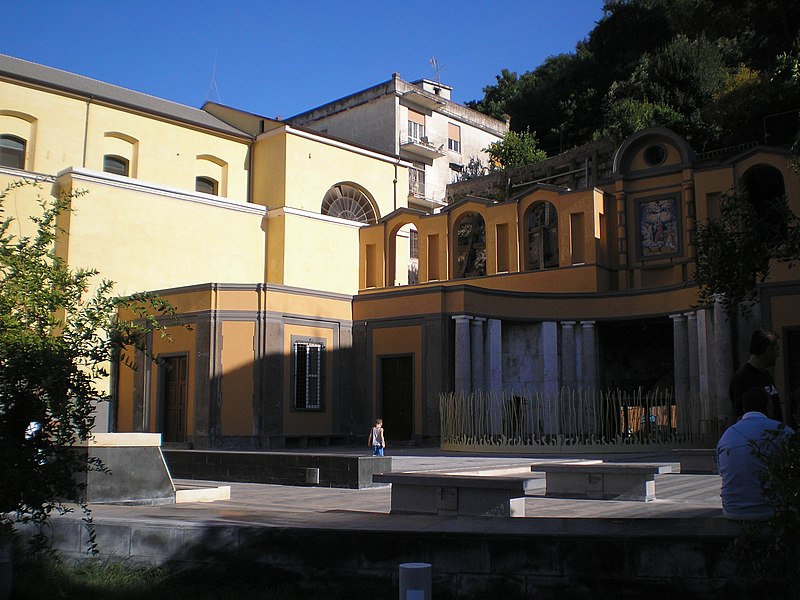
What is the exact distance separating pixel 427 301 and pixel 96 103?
15.9 meters

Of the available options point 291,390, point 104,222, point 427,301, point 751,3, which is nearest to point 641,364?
point 427,301

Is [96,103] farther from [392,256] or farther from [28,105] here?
[392,256]

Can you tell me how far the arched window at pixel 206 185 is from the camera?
36.2m

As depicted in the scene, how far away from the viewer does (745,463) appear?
650cm

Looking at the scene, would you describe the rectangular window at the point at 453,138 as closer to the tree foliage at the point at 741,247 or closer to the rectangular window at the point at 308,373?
the rectangular window at the point at 308,373

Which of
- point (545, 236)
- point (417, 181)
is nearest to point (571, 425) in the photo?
point (545, 236)

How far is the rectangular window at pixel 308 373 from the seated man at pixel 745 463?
68.2ft

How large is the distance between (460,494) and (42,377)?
4.68 m

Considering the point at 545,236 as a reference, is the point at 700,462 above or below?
below

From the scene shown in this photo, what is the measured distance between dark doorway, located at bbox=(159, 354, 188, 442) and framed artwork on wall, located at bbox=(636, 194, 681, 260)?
17315mm

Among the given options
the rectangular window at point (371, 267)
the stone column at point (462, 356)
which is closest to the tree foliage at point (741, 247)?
the stone column at point (462, 356)

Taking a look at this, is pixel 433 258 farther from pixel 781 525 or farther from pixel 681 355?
pixel 781 525

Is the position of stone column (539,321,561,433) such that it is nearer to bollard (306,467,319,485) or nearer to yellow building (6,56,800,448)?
yellow building (6,56,800,448)

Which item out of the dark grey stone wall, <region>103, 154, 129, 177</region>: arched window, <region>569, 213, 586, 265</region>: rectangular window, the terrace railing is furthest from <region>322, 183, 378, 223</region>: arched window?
the dark grey stone wall
